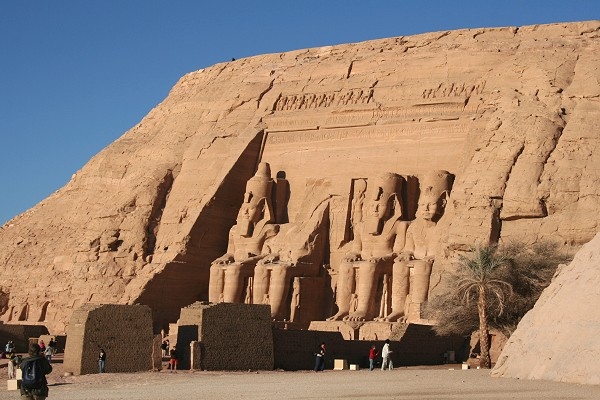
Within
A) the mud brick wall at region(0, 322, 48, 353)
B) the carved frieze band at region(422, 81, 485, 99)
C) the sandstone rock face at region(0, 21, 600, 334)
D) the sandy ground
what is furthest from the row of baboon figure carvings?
the sandy ground

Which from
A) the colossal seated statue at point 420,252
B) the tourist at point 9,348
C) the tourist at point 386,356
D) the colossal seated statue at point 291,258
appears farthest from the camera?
the colossal seated statue at point 291,258

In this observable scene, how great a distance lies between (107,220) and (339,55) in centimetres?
882

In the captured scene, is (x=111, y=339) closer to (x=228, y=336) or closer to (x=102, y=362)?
(x=102, y=362)

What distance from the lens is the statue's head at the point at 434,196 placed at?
3119 centimetres

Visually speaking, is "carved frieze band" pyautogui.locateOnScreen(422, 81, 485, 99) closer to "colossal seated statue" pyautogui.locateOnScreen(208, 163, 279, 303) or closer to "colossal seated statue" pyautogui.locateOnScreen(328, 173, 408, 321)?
"colossal seated statue" pyautogui.locateOnScreen(328, 173, 408, 321)

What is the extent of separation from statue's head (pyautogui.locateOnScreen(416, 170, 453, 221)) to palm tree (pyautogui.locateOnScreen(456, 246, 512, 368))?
5.15m

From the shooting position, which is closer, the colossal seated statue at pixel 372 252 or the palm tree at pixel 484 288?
the palm tree at pixel 484 288

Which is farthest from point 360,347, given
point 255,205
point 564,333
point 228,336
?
point 564,333

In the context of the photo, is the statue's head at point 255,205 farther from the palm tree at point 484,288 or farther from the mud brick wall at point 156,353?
the mud brick wall at point 156,353

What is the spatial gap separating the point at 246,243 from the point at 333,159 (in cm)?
347

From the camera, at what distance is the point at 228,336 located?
80.9 ft

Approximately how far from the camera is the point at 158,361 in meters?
24.6

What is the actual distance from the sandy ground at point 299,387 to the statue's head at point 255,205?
440 inches

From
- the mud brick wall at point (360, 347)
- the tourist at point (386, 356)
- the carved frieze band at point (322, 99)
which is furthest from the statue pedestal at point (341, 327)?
the carved frieze band at point (322, 99)
